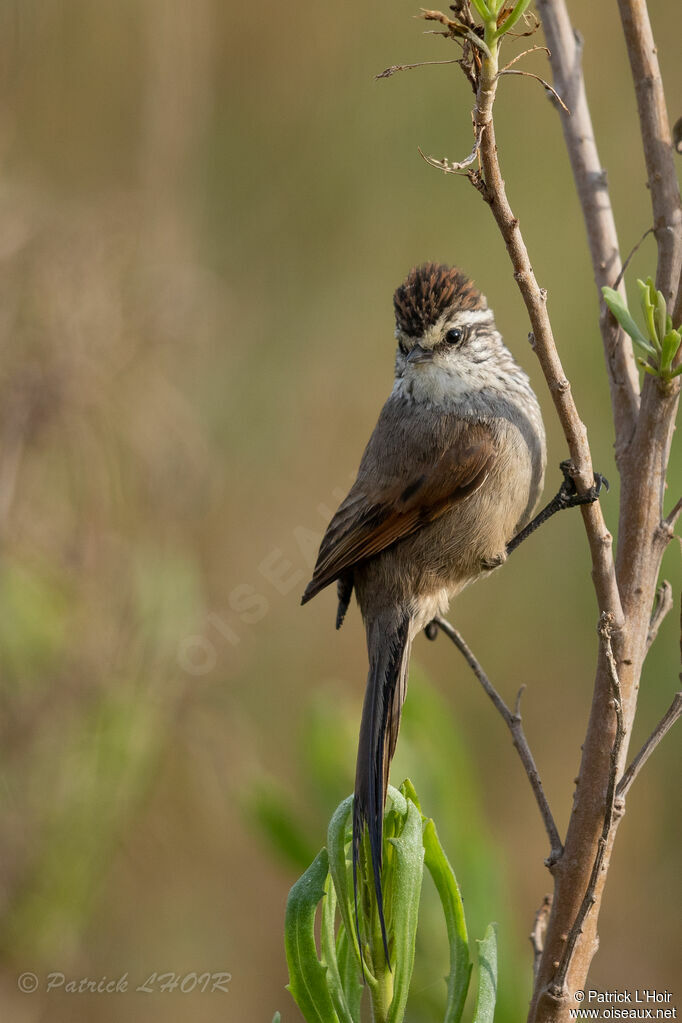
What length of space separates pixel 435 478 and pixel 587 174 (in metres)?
1.04

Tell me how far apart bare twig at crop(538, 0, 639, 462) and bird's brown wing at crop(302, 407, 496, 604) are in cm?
77

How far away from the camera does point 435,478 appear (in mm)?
3285

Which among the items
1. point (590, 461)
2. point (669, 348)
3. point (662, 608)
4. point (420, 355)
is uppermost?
point (420, 355)

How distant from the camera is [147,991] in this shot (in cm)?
416

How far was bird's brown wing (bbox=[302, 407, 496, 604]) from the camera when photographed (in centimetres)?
324

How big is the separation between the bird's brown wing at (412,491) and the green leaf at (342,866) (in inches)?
59.0

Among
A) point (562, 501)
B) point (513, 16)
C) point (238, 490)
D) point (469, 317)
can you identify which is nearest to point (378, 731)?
point (562, 501)

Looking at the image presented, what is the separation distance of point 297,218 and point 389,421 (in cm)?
270

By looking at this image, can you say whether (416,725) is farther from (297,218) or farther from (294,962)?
(297,218)

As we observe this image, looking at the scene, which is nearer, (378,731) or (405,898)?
(405,898)

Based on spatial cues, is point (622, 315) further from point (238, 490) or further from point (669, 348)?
point (238, 490)

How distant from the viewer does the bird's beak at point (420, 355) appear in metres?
3.29

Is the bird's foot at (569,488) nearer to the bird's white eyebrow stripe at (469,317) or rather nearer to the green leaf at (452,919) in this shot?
the bird's white eyebrow stripe at (469,317)

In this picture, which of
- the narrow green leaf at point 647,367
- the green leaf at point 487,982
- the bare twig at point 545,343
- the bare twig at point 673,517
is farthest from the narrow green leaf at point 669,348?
the green leaf at point 487,982
